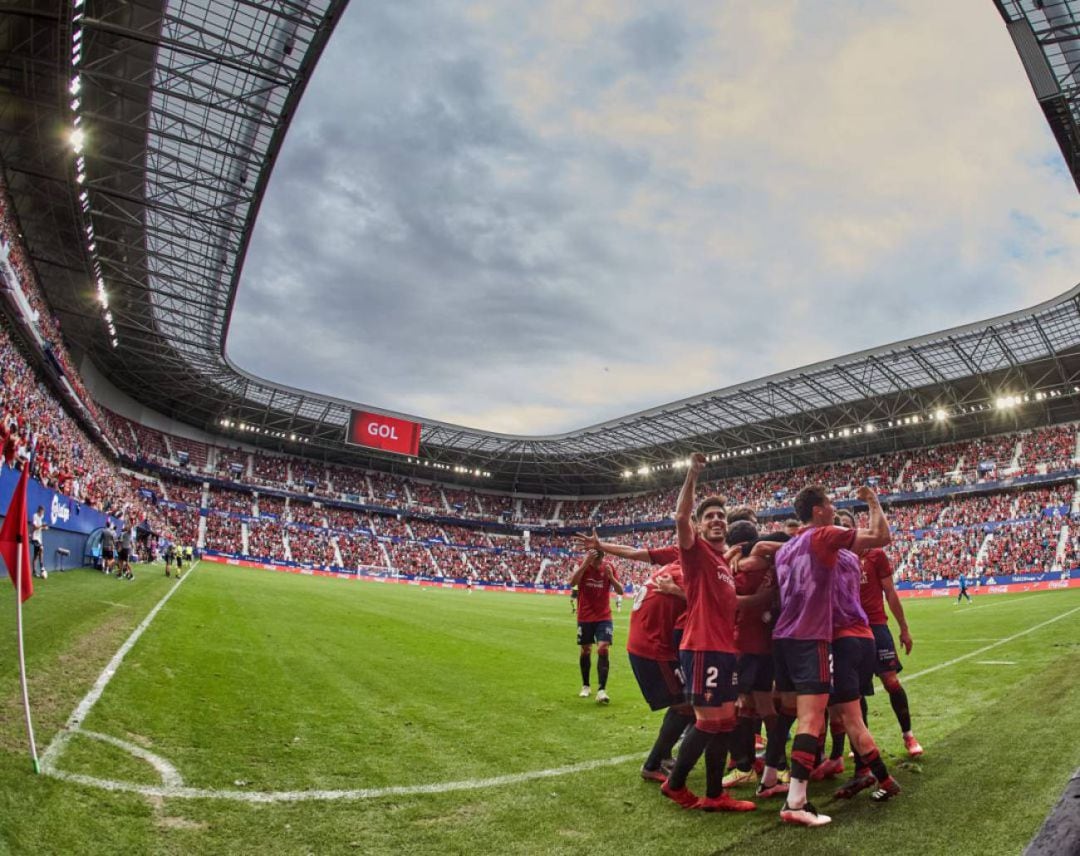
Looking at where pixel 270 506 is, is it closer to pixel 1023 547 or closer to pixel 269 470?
pixel 269 470

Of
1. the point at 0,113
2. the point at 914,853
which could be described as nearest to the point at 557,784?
the point at 914,853

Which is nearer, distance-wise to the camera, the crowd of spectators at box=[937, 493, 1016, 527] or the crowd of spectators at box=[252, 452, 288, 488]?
the crowd of spectators at box=[937, 493, 1016, 527]

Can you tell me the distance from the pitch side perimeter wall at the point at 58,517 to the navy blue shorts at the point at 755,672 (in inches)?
589

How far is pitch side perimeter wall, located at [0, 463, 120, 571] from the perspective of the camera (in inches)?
602

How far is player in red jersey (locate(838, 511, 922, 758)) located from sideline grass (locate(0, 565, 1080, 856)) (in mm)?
528

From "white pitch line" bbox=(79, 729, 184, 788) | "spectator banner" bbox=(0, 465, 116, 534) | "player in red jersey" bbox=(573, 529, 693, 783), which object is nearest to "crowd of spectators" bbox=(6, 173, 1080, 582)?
"spectator banner" bbox=(0, 465, 116, 534)

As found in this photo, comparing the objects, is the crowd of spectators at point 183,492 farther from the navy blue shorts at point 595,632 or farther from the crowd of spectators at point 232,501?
the navy blue shorts at point 595,632

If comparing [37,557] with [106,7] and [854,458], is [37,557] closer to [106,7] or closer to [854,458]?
[106,7]

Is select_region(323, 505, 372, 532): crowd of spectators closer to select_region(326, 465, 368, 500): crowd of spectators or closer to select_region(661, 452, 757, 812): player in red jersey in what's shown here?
select_region(326, 465, 368, 500): crowd of spectators

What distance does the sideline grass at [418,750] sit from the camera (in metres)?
3.82

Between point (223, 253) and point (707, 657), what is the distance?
30.7m

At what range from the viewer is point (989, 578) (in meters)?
35.7

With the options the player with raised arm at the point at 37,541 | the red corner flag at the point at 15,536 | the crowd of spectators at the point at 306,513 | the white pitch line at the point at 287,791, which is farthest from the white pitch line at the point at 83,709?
the crowd of spectators at the point at 306,513

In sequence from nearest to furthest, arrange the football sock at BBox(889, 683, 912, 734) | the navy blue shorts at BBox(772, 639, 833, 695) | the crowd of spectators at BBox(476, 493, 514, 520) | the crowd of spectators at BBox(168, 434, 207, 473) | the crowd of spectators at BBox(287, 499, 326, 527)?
the navy blue shorts at BBox(772, 639, 833, 695)
the football sock at BBox(889, 683, 912, 734)
the crowd of spectators at BBox(168, 434, 207, 473)
the crowd of spectators at BBox(287, 499, 326, 527)
the crowd of spectators at BBox(476, 493, 514, 520)
